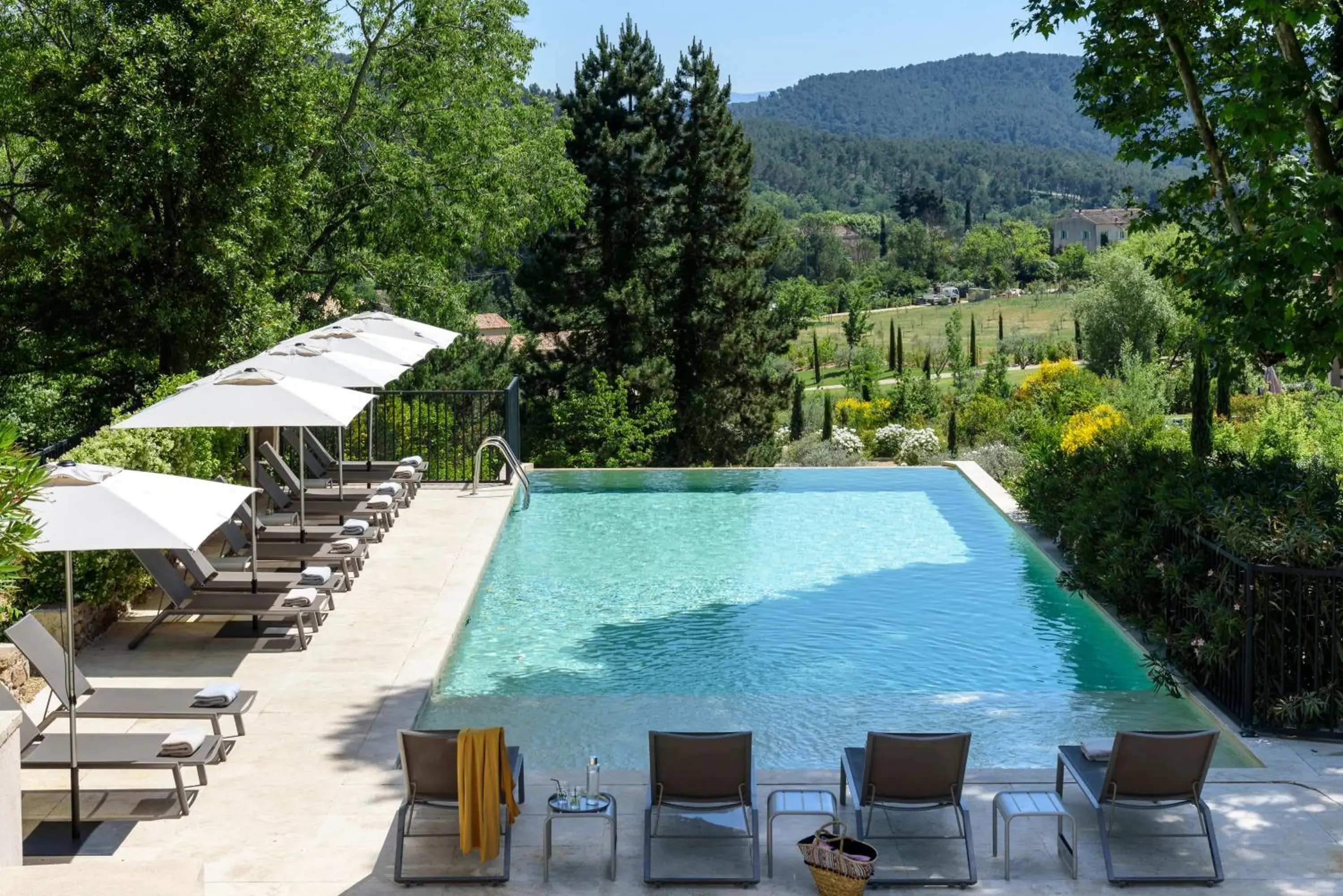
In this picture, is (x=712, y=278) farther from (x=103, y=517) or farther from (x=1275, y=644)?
(x=103, y=517)

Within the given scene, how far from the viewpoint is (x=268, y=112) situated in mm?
17172

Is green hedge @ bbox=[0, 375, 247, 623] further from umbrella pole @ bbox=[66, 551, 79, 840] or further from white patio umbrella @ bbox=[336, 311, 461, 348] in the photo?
white patio umbrella @ bbox=[336, 311, 461, 348]

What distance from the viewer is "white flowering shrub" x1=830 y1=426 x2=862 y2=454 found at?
28562 mm

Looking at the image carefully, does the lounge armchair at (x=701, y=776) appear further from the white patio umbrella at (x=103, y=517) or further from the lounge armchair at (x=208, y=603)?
the lounge armchair at (x=208, y=603)

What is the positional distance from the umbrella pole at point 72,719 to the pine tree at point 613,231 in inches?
1064

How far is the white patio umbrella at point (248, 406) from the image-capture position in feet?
34.4

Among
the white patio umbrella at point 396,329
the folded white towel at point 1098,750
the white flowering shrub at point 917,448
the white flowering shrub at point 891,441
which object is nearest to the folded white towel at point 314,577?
the white patio umbrella at point 396,329

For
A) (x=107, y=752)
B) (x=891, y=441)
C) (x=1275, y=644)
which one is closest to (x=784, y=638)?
(x=1275, y=644)

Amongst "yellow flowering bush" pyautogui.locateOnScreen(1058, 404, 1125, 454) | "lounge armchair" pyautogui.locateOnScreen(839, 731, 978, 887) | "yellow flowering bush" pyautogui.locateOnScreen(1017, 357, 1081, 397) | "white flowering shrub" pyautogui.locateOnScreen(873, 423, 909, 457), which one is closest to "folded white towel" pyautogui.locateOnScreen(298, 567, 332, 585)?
"lounge armchair" pyautogui.locateOnScreen(839, 731, 978, 887)

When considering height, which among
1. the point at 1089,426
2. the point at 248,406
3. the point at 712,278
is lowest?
the point at 1089,426

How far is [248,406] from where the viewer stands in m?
10.7

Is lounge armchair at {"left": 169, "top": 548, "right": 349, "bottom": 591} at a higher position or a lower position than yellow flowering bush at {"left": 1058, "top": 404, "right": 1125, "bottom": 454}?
lower

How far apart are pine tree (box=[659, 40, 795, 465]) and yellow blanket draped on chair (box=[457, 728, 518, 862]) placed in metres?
28.4

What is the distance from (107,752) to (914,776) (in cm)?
411
